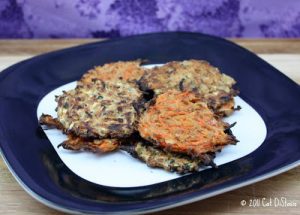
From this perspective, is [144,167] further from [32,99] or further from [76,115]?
[32,99]

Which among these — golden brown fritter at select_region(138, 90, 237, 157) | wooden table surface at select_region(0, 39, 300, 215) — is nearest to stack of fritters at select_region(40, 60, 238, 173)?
golden brown fritter at select_region(138, 90, 237, 157)

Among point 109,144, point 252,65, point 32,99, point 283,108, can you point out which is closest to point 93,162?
point 109,144

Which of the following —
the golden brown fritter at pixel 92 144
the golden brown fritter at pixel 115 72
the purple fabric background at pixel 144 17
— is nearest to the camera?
the golden brown fritter at pixel 92 144

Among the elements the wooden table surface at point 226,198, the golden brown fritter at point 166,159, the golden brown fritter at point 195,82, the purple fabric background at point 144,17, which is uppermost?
the purple fabric background at point 144,17

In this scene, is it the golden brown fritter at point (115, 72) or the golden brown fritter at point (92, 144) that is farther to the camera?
the golden brown fritter at point (115, 72)

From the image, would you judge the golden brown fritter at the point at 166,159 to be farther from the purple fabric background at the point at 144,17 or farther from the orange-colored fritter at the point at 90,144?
the purple fabric background at the point at 144,17

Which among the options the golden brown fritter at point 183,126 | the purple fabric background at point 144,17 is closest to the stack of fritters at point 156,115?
the golden brown fritter at point 183,126
